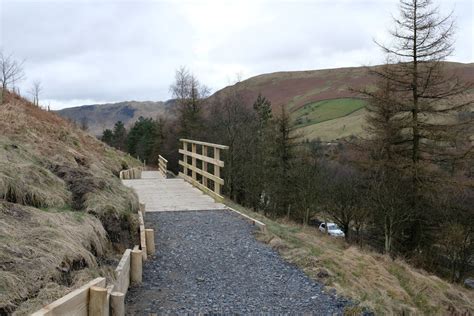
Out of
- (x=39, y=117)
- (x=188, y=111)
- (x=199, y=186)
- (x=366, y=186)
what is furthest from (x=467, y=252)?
(x=188, y=111)

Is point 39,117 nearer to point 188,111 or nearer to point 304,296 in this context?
point 304,296

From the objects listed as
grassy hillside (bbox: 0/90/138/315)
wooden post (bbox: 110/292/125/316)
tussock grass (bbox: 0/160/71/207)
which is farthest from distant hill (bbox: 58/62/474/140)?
wooden post (bbox: 110/292/125/316)

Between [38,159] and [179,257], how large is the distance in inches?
127

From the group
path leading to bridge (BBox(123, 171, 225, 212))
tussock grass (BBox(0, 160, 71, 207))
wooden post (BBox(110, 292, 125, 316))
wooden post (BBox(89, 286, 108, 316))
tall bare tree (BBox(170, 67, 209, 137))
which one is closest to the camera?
wooden post (BBox(89, 286, 108, 316))

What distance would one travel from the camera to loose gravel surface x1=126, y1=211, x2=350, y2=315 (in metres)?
4.44

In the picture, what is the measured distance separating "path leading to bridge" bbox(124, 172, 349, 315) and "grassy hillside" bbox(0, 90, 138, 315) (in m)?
0.61

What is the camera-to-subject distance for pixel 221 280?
5.20 meters

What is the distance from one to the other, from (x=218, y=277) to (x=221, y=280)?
0.36 feet

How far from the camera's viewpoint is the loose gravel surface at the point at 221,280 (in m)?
4.44

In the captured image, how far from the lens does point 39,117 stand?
12531 millimetres

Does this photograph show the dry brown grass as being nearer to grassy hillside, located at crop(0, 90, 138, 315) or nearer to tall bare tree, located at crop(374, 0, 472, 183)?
grassy hillside, located at crop(0, 90, 138, 315)

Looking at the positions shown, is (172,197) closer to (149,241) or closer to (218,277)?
(149,241)

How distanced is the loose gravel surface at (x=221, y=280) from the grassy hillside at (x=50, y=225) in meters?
0.60

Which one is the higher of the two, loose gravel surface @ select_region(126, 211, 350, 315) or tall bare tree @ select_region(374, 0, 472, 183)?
tall bare tree @ select_region(374, 0, 472, 183)
